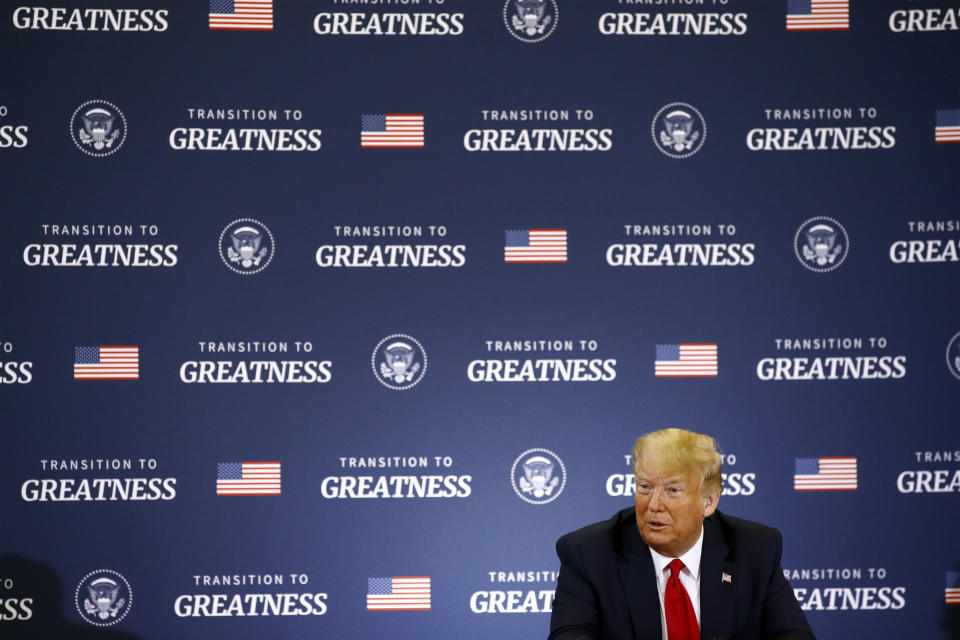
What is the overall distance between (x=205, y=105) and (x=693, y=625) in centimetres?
295

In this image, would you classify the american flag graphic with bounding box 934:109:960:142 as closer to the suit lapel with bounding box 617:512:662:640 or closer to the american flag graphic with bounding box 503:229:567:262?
the american flag graphic with bounding box 503:229:567:262

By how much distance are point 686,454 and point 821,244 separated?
205 cm

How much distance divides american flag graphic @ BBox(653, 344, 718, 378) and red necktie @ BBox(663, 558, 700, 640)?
171 cm

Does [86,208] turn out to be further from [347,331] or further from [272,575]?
[272,575]

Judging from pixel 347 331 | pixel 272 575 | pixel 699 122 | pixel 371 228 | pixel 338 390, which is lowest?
pixel 272 575

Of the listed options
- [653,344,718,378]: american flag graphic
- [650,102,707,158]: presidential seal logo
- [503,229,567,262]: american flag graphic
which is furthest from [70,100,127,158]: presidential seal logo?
[653,344,718,378]: american flag graphic

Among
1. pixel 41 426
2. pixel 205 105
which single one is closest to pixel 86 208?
pixel 205 105

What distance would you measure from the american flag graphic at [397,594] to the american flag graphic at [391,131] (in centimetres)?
190

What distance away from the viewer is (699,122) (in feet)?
13.5

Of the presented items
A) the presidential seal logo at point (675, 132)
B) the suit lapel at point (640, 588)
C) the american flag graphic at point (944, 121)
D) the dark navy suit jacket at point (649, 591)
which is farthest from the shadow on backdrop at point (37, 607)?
the american flag graphic at point (944, 121)

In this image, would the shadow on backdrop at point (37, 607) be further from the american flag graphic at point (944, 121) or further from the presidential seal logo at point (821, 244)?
the american flag graphic at point (944, 121)

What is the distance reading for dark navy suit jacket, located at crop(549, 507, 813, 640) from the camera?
7.91 ft

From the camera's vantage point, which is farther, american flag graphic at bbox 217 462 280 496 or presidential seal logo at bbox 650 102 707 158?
presidential seal logo at bbox 650 102 707 158

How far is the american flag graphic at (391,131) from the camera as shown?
4.05 m
